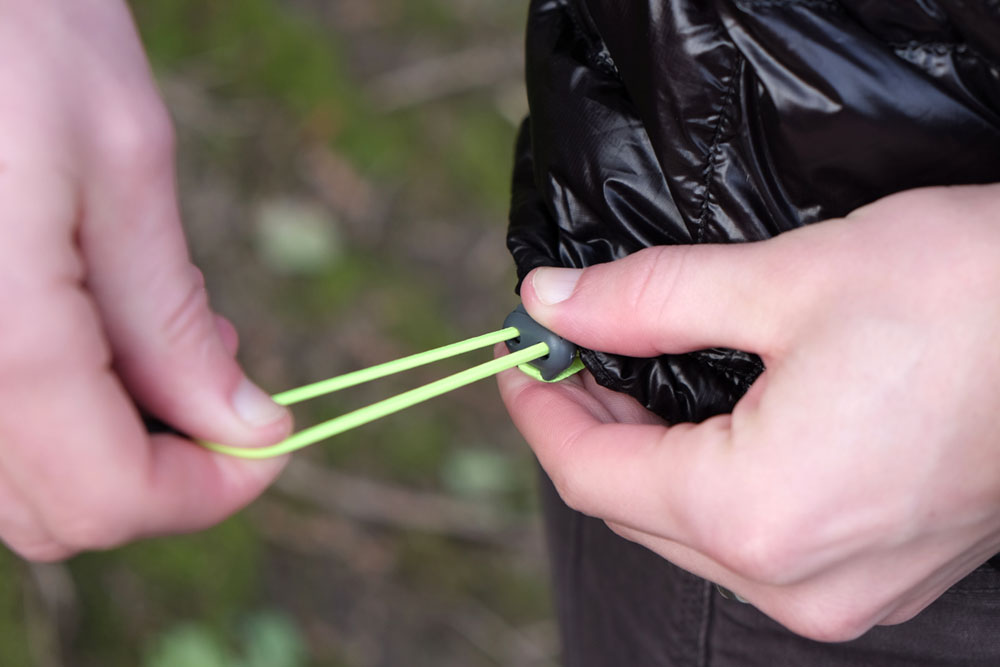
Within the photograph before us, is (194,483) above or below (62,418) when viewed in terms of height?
below

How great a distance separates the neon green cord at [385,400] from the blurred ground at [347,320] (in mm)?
1077

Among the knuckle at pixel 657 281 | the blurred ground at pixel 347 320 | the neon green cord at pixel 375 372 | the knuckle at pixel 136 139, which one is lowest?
the blurred ground at pixel 347 320

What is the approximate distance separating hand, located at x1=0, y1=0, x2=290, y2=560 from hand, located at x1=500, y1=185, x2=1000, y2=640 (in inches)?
14.2

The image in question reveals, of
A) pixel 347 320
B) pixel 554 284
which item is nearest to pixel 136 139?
pixel 554 284

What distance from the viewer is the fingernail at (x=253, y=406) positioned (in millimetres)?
731

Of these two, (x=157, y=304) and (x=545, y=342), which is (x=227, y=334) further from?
(x=545, y=342)

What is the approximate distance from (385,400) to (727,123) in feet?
1.33

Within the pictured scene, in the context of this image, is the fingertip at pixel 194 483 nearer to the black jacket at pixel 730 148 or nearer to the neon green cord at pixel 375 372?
the neon green cord at pixel 375 372

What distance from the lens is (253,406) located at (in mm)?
739

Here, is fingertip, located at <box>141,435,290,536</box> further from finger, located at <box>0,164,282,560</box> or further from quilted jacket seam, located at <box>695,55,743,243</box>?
quilted jacket seam, located at <box>695,55,743,243</box>

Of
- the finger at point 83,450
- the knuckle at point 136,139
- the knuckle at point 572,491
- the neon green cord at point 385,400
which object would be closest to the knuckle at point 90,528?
the finger at point 83,450

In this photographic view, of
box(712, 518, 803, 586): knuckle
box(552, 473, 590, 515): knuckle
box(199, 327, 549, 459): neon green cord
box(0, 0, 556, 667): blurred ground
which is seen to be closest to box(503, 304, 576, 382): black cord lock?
box(199, 327, 549, 459): neon green cord

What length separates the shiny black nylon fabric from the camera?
669 millimetres

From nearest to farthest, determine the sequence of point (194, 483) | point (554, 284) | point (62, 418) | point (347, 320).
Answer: point (62, 418)
point (194, 483)
point (554, 284)
point (347, 320)
